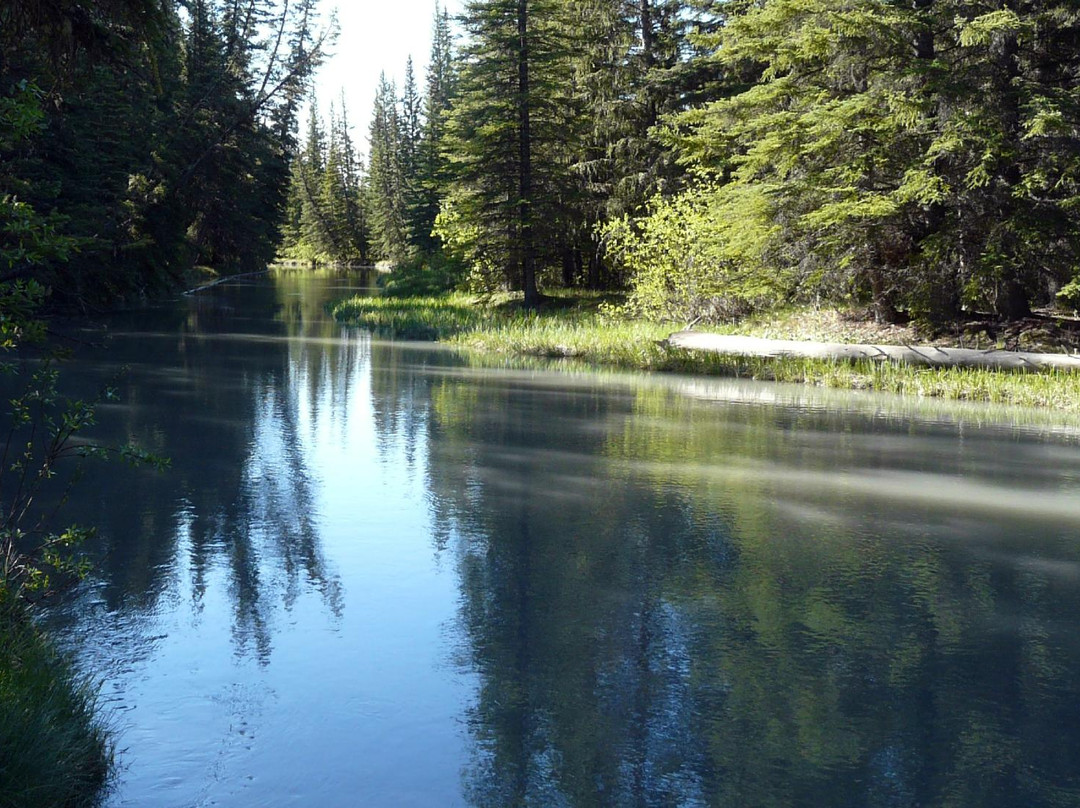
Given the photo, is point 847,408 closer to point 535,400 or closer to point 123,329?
point 535,400

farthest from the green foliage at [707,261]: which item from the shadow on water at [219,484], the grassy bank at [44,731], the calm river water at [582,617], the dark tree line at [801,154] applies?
the grassy bank at [44,731]

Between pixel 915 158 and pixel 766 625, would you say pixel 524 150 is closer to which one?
pixel 915 158

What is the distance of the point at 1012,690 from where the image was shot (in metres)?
5.50

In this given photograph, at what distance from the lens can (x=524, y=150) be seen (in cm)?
3294

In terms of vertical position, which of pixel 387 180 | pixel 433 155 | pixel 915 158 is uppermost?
pixel 387 180

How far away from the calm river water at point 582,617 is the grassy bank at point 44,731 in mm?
180

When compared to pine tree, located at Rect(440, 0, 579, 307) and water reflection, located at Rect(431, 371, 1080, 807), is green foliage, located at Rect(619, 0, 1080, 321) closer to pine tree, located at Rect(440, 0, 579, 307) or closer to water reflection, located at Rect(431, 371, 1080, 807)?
water reflection, located at Rect(431, 371, 1080, 807)

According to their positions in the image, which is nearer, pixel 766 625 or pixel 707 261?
pixel 766 625

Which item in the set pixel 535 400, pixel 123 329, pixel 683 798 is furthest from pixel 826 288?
pixel 683 798

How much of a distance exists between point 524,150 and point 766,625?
28.2 metres

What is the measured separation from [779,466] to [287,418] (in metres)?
Result: 6.80

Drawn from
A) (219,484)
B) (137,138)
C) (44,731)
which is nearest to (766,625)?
(44,731)

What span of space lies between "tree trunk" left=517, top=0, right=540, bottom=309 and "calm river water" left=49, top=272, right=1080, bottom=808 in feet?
65.5

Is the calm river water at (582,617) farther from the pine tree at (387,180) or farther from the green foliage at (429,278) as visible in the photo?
the pine tree at (387,180)
